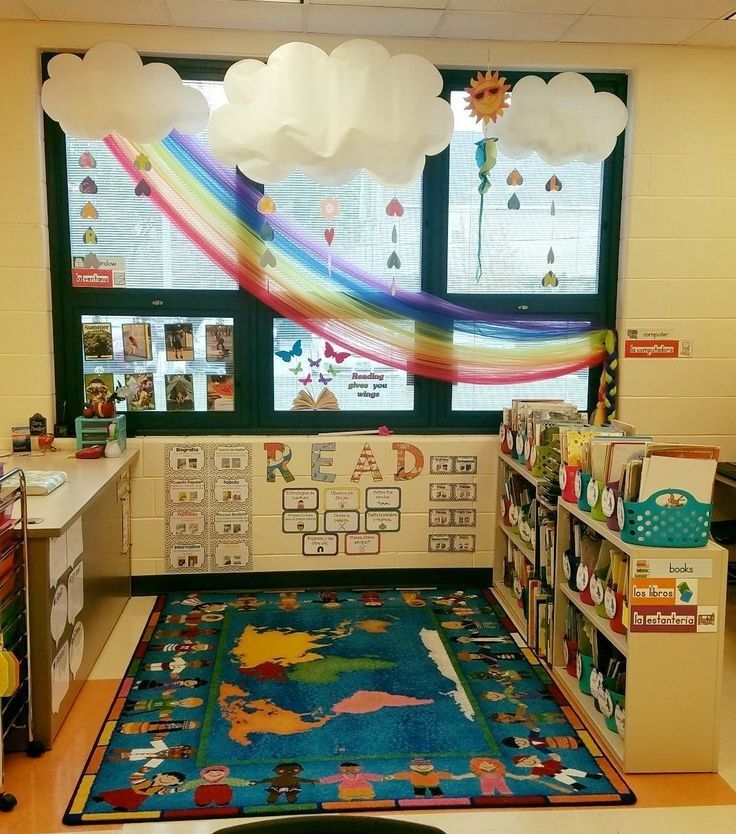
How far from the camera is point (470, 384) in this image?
15.4 feet

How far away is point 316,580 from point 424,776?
75.4 inches

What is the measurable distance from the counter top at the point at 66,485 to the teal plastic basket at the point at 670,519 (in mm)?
1953

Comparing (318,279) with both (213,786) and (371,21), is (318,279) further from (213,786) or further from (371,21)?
(213,786)

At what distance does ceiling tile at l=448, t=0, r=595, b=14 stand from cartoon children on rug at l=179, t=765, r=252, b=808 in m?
3.37

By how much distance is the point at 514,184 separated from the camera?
14.9 ft

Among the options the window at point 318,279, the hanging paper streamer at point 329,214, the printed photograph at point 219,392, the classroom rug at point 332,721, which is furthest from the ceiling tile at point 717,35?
the classroom rug at point 332,721

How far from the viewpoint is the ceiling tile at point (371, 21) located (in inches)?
156

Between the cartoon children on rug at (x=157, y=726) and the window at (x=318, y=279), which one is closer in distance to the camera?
the cartoon children on rug at (x=157, y=726)

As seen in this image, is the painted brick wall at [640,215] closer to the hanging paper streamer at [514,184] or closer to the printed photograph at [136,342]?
the printed photograph at [136,342]

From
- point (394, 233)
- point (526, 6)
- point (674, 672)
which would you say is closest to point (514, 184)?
point (394, 233)

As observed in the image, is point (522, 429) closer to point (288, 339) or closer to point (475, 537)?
point (475, 537)

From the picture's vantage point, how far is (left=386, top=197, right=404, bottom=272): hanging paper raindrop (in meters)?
4.50

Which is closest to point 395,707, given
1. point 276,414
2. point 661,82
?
point 276,414

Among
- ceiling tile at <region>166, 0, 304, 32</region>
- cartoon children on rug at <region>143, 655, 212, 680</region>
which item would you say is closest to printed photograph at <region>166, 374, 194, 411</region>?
cartoon children on rug at <region>143, 655, 212, 680</region>
